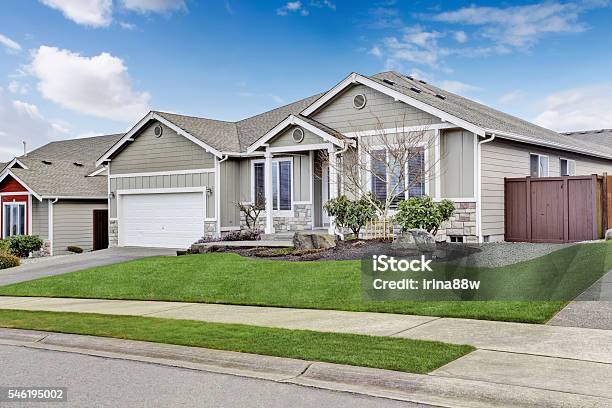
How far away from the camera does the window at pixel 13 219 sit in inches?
1188

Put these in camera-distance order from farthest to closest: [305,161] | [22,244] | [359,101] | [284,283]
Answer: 1. [22,244]
2. [305,161]
3. [359,101]
4. [284,283]

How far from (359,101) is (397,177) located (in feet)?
9.57

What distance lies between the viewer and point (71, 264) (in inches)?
847

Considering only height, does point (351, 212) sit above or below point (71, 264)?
above

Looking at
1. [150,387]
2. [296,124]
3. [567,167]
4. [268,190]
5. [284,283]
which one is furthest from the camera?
[567,167]

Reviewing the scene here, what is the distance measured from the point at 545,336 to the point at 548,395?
2.50 metres

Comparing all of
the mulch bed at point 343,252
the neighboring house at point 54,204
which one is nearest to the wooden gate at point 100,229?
the neighboring house at point 54,204

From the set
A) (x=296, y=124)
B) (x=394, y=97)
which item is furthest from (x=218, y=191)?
(x=394, y=97)

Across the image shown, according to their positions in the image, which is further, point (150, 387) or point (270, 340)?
point (270, 340)

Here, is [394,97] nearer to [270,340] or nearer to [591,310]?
[591,310]

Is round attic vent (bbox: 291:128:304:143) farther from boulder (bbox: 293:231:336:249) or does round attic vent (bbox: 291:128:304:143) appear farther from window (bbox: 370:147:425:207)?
boulder (bbox: 293:231:336:249)

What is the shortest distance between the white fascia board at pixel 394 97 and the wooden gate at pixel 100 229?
1378 cm

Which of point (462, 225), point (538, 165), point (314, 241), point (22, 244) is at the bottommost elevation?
point (22, 244)

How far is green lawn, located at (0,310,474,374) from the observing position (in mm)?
7340
